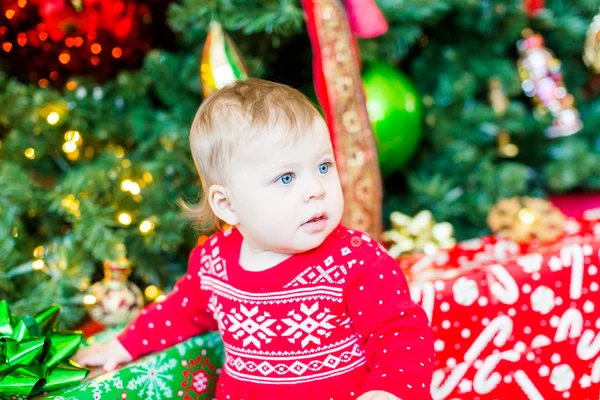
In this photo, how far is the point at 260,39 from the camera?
138cm

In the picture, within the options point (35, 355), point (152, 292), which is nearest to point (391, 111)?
point (152, 292)

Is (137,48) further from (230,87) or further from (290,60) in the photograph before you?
(230,87)

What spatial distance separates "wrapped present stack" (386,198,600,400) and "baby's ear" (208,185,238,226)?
0.32 metres

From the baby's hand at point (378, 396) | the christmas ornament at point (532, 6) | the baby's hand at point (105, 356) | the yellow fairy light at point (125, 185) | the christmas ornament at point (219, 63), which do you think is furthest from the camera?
the christmas ornament at point (532, 6)

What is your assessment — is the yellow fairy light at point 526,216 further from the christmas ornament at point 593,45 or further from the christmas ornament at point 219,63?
the christmas ornament at point 219,63

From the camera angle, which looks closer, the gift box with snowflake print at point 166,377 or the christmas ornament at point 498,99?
the gift box with snowflake print at point 166,377

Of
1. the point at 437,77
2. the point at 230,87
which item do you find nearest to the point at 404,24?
the point at 437,77

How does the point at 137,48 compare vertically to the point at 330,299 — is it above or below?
above

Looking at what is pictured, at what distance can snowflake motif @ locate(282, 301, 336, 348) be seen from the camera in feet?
2.54

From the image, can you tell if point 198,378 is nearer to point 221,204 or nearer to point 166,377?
point 166,377

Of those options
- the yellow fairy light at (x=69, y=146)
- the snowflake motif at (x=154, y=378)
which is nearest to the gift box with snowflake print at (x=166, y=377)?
the snowflake motif at (x=154, y=378)

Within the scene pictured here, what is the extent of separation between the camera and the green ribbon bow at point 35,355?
80 centimetres

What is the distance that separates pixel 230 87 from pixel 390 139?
63 centimetres

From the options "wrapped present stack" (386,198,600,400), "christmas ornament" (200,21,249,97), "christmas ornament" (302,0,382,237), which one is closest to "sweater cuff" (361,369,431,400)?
"wrapped present stack" (386,198,600,400)
